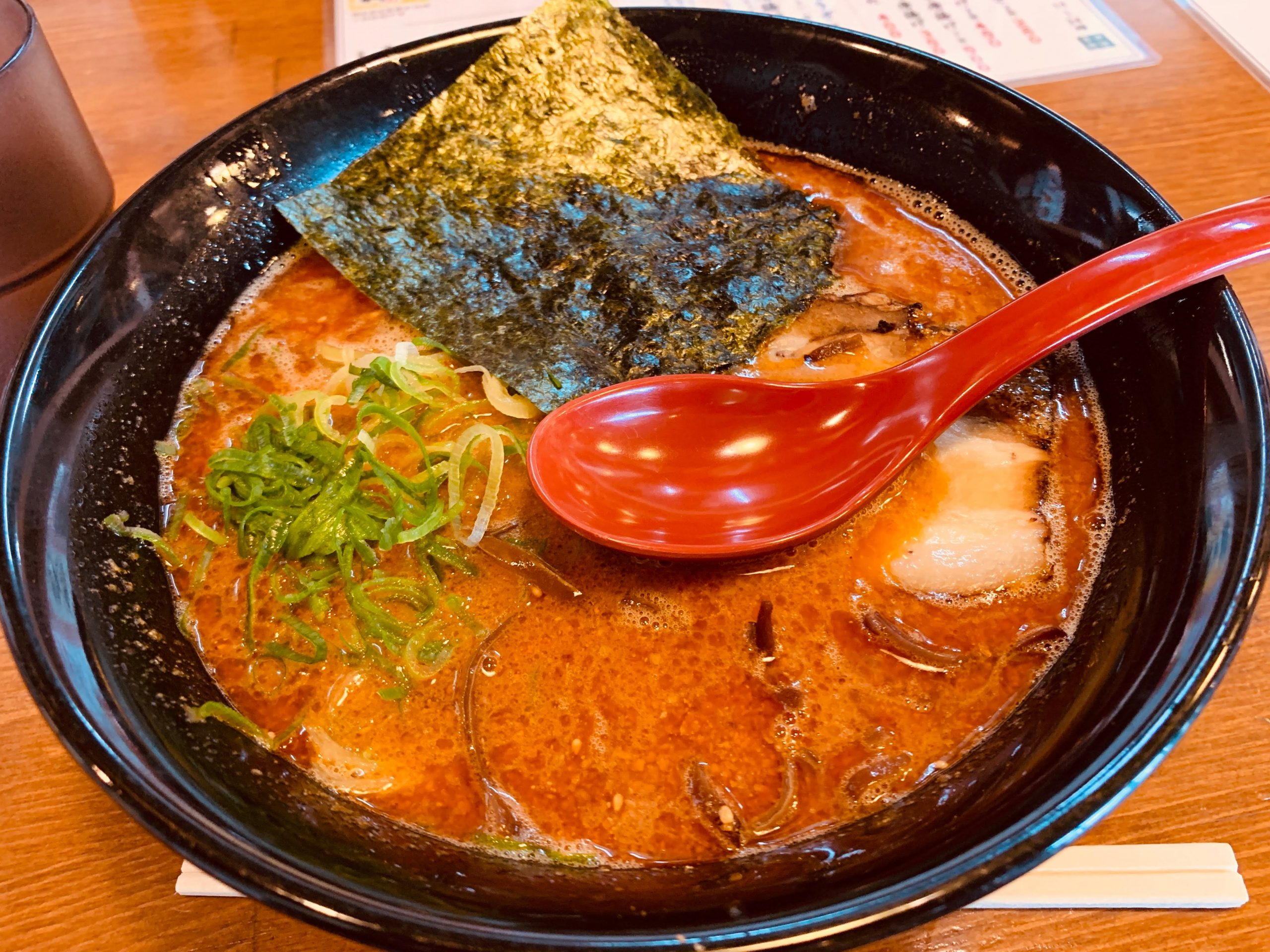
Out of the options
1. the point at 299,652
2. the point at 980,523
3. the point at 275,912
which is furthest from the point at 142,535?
the point at 980,523

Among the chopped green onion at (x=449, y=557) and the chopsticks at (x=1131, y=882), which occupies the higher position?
the chopped green onion at (x=449, y=557)

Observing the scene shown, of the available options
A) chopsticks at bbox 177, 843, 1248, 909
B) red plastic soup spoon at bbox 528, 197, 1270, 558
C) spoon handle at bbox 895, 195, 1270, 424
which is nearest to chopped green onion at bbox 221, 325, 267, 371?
red plastic soup spoon at bbox 528, 197, 1270, 558

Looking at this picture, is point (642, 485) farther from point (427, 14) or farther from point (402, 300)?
point (427, 14)

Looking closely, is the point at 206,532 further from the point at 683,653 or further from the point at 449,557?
the point at 683,653

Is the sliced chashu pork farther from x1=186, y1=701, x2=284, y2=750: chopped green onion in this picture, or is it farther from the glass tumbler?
the glass tumbler

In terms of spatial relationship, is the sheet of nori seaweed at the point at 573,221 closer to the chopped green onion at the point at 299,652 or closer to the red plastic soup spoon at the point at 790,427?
the red plastic soup spoon at the point at 790,427

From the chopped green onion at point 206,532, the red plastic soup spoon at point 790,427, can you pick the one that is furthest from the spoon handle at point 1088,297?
the chopped green onion at point 206,532
